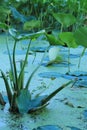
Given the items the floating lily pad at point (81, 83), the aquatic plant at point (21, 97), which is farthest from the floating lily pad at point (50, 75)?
the aquatic plant at point (21, 97)

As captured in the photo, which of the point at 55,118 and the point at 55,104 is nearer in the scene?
the point at 55,118

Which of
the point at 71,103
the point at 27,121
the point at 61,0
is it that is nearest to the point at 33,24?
the point at 71,103

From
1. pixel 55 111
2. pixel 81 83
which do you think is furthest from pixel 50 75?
pixel 55 111

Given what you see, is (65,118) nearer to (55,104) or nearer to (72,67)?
(55,104)

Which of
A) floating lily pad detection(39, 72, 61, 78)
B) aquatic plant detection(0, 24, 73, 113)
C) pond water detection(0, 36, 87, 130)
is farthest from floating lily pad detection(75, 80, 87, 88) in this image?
aquatic plant detection(0, 24, 73, 113)

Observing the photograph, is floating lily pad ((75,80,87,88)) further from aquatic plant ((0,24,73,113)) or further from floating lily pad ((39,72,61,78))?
aquatic plant ((0,24,73,113))

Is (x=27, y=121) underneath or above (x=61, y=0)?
above

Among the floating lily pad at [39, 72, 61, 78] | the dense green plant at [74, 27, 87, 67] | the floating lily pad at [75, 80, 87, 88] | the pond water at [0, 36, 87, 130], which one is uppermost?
the dense green plant at [74, 27, 87, 67]

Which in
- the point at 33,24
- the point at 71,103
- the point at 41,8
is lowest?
the point at 41,8

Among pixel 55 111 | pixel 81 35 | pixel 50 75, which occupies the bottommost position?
pixel 50 75

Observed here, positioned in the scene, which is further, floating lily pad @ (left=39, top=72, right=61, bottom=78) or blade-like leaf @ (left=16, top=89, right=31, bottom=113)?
floating lily pad @ (left=39, top=72, right=61, bottom=78)

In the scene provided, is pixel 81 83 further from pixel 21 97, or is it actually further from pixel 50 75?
pixel 21 97
